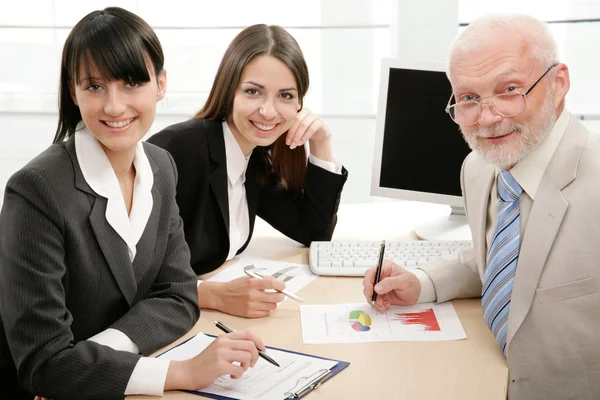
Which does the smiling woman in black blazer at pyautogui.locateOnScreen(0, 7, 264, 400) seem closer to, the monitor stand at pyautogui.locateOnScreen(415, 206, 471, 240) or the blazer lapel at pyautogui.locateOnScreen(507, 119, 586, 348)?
the blazer lapel at pyautogui.locateOnScreen(507, 119, 586, 348)

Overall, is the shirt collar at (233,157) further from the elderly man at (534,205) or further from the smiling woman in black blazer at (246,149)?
the elderly man at (534,205)

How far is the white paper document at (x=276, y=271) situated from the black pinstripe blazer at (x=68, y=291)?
358 mm

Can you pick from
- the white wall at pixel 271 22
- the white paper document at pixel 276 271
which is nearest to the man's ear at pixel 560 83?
the white paper document at pixel 276 271

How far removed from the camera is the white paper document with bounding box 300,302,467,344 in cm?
160

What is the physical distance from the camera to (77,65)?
1.52m

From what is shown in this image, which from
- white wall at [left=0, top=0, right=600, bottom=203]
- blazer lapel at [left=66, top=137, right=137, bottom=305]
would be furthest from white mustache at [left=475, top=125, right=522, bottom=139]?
white wall at [left=0, top=0, right=600, bottom=203]

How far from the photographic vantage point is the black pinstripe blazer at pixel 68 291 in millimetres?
1381

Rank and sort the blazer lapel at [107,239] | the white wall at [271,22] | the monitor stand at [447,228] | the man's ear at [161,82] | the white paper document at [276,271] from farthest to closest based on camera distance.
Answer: the white wall at [271,22] → the monitor stand at [447,228] → the white paper document at [276,271] → the man's ear at [161,82] → the blazer lapel at [107,239]

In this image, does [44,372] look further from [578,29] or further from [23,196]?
[578,29]

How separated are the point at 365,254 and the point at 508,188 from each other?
0.59m

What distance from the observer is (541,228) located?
1.51 metres

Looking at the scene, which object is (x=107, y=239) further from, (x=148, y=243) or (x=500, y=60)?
(x=500, y=60)

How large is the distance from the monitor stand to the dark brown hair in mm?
1108

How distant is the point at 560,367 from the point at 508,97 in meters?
0.57
